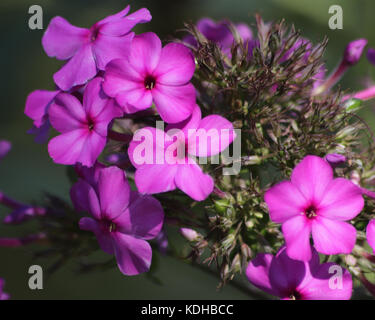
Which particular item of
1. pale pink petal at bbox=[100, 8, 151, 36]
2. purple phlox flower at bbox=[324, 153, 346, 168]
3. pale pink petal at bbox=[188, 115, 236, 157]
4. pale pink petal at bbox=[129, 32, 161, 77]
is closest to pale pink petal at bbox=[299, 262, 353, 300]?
purple phlox flower at bbox=[324, 153, 346, 168]

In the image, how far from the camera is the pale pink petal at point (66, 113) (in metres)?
1.25

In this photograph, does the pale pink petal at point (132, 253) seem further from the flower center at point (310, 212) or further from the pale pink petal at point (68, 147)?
the flower center at point (310, 212)

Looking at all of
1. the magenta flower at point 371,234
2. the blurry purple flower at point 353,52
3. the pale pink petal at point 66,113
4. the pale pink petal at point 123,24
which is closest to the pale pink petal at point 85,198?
the pale pink petal at point 66,113

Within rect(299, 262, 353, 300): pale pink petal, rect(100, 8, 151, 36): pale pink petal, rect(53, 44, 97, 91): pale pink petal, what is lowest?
rect(299, 262, 353, 300): pale pink petal

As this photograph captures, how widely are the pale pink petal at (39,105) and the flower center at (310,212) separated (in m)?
0.69

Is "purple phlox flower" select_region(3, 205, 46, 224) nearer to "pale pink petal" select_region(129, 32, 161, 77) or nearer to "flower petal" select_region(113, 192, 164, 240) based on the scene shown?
"flower petal" select_region(113, 192, 164, 240)

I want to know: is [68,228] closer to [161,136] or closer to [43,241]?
[43,241]

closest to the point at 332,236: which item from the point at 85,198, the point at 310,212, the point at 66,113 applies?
the point at 310,212

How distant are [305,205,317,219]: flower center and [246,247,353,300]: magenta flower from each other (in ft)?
0.30

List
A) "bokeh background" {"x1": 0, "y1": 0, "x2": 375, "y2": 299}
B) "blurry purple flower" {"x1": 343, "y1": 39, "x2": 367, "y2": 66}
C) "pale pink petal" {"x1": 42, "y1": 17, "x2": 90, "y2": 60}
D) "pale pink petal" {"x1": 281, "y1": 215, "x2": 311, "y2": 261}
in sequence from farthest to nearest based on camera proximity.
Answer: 1. "bokeh background" {"x1": 0, "y1": 0, "x2": 375, "y2": 299}
2. "blurry purple flower" {"x1": 343, "y1": 39, "x2": 367, "y2": 66}
3. "pale pink petal" {"x1": 42, "y1": 17, "x2": 90, "y2": 60}
4. "pale pink petal" {"x1": 281, "y1": 215, "x2": 311, "y2": 261}

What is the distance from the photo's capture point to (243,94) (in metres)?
1.39

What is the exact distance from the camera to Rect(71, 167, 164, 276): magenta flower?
1.18 m

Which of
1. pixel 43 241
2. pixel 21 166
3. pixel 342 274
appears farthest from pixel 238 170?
pixel 21 166

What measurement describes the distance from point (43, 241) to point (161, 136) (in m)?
0.74
